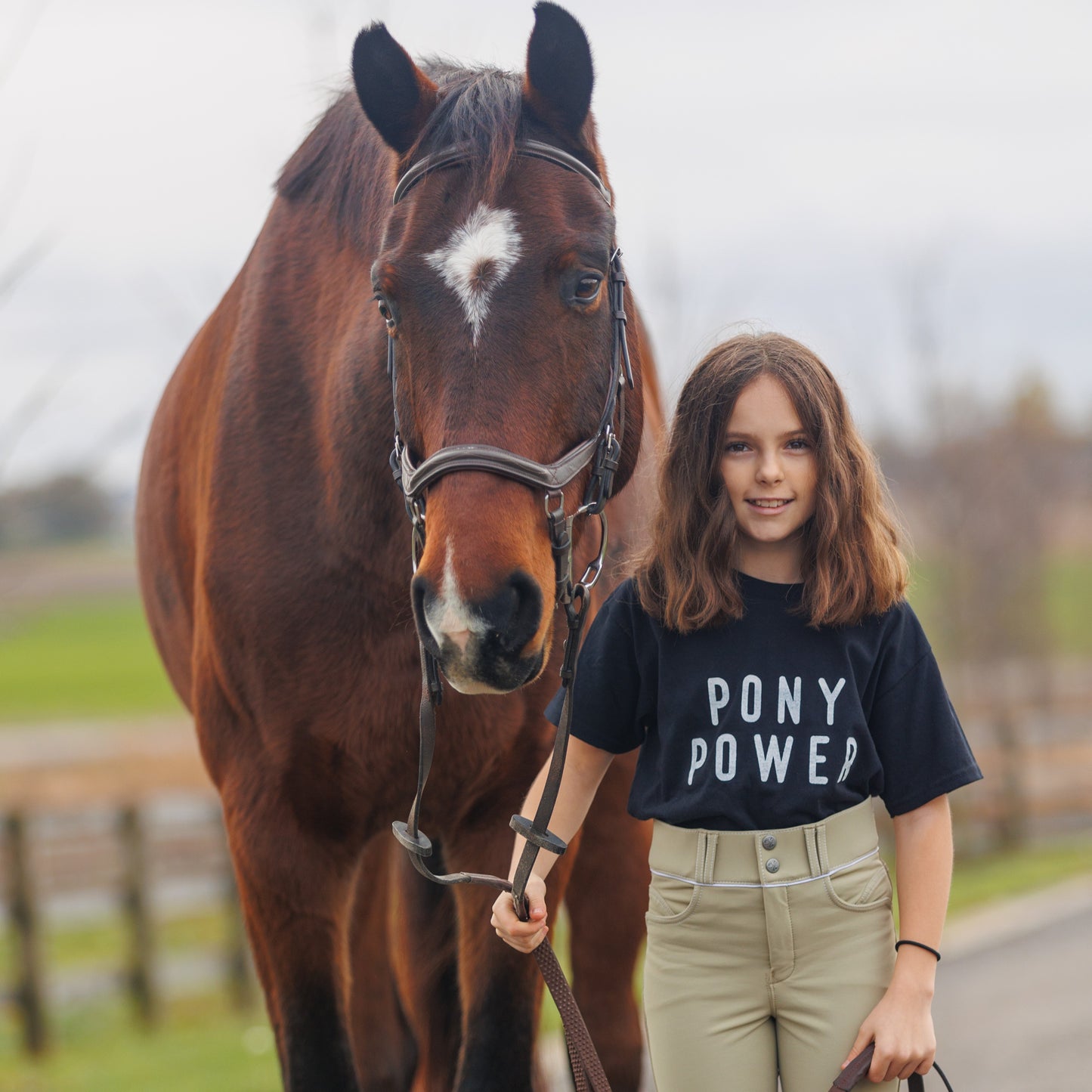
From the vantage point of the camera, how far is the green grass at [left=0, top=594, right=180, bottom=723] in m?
34.8

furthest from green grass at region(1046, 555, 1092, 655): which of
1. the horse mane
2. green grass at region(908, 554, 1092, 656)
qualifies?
the horse mane

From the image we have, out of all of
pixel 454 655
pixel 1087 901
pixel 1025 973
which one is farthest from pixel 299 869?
pixel 1087 901

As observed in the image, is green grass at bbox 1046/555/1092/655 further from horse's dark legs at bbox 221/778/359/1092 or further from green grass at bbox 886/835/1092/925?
horse's dark legs at bbox 221/778/359/1092

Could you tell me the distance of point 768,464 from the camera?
1.97m

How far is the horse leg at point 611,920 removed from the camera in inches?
132

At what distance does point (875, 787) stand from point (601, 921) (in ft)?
5.47

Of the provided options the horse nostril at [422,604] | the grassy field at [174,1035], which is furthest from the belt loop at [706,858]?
the grassy field at [174,1035]

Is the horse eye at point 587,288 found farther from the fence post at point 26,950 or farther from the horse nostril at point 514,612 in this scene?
the fence post at point 26,950

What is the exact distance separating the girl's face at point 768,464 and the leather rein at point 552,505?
0.75 ft

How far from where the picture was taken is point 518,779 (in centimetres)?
265

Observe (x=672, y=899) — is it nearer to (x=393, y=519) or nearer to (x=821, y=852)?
(x=821, y=852)

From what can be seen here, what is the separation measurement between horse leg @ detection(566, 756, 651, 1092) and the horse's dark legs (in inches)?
32.4

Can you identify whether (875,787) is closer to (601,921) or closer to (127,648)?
(601,921)

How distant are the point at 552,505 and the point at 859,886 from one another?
0.74 metres
